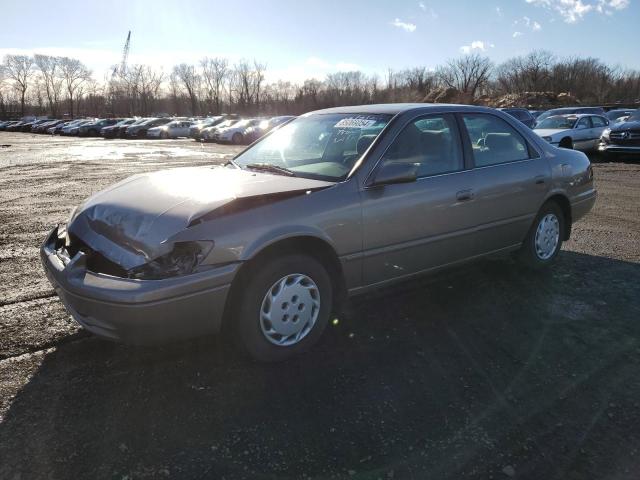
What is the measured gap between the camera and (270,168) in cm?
387

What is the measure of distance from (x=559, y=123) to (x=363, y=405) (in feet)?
55.8

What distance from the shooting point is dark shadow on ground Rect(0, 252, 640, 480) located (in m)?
2.32

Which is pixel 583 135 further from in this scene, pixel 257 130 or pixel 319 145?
pixel 257 130

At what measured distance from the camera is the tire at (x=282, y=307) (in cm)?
300

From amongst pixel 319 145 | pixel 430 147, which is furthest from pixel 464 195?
pixel 319 145

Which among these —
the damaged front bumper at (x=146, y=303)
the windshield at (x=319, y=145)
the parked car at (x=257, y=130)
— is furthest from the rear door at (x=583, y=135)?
the damaged front bumper at (x=146, y=303)

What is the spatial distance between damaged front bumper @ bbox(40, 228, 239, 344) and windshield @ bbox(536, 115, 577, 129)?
16.9 meters

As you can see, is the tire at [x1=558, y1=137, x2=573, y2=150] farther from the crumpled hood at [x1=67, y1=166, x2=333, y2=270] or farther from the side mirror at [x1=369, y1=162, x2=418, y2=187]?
the crumpled hood at [x1=67, y1=166, x2=333, y2=270]

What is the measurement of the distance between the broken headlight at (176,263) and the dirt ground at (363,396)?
69 cm

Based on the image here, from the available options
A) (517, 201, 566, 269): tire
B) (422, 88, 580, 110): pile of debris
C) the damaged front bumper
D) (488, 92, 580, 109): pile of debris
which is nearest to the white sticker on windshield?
the damaged front bumper

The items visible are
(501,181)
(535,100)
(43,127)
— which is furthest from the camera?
(535,100)

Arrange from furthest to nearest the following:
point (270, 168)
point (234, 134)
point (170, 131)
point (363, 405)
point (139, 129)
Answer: point (139, 129) → point (170, 131) → point (234, 134) → point (270, 168) → point (363, 405)

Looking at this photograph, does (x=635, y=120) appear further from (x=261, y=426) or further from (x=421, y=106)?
(x=261, y=426)

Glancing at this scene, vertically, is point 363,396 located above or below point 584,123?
below
